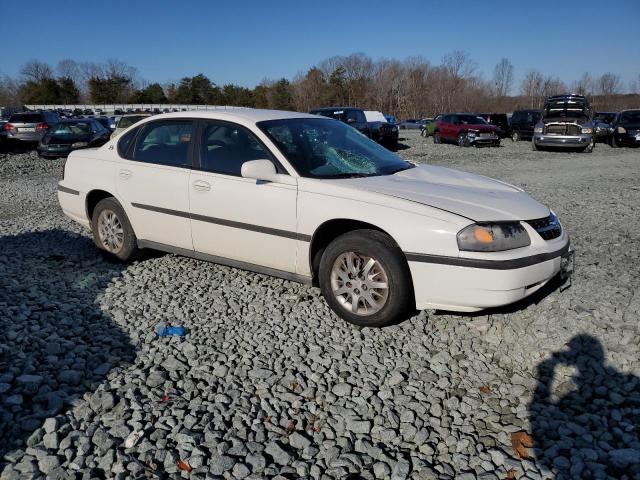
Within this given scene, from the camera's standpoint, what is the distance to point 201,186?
15.4ft

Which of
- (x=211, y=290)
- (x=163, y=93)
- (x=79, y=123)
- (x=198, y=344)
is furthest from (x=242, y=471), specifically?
(x=163, y=93)

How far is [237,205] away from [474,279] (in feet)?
6.72

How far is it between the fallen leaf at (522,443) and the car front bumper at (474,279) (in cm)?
103

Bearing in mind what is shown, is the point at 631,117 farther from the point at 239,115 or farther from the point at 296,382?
the point at 296,382

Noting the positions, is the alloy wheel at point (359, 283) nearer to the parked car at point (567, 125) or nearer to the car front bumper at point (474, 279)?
the car front bumper at point (474, 279)

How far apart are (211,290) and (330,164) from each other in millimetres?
1591

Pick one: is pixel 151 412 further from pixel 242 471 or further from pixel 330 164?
pixel 330 164

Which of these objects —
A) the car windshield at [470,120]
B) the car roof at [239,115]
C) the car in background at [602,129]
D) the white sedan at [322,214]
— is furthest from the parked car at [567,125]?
the car roof at [239,115]

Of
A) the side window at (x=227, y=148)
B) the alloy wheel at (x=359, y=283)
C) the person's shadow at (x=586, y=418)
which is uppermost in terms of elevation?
the side window at (x=227, y=148)

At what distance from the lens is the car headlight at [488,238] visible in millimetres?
3541

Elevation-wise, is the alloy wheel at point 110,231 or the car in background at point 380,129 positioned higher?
the car in background at point 380,129

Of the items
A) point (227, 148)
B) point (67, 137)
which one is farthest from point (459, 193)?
point (67, 137)

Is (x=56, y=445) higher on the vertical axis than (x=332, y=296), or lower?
lower

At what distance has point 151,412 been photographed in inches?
116
